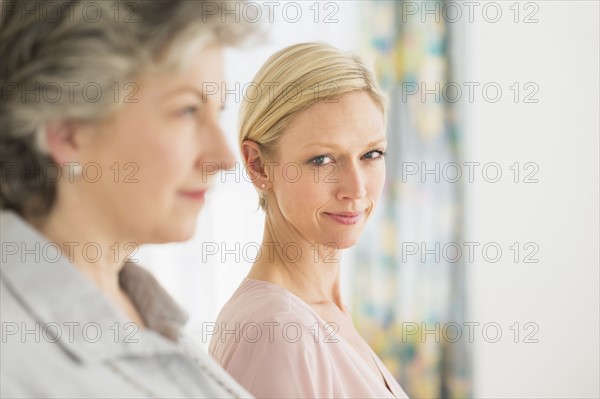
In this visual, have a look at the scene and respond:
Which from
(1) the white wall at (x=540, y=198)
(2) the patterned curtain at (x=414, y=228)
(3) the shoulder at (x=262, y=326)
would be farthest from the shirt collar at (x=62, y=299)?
(1) the white wall at (x=540, y=198)

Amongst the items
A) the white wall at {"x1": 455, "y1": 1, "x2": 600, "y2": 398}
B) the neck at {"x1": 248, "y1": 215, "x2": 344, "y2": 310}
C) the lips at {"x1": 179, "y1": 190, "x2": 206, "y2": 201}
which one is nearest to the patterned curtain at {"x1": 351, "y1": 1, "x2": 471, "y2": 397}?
the white wall at {"x1": 455, "y1": 1, "x2": 600, "y2": 398}

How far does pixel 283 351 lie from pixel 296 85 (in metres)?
0.34

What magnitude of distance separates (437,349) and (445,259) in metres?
0.35

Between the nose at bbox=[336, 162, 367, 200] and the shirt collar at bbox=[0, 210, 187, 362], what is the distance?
0.39 metres

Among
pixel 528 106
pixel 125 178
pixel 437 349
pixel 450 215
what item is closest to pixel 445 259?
pixel 450 215

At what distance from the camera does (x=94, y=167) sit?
28.0 inches

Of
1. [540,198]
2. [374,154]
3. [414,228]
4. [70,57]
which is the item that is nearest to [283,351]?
[374,154]

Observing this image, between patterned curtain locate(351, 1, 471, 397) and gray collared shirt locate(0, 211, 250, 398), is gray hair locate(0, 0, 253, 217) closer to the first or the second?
gray collared shirt locate(0, 211, 250, 398)

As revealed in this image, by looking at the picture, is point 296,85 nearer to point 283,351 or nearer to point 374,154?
point 374,154

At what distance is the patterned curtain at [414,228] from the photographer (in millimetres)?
2914

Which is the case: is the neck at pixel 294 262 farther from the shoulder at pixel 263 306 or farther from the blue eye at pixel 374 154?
the blue eye at pixel 374 154

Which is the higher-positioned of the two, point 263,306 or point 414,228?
point 414,228

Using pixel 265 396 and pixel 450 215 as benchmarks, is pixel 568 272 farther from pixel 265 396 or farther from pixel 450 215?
pixel 265 396

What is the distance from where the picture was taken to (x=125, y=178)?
71cm
